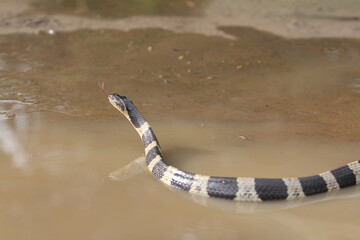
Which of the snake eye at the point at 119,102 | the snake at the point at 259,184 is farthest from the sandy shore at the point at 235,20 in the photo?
the snake at the point at 259,184

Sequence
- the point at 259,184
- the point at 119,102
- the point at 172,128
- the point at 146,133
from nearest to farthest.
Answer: the point at 259,184
the point at 146,133
the point at 119,102
the point at 172,128

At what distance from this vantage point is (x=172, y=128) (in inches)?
302

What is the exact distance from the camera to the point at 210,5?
1252 centimetres

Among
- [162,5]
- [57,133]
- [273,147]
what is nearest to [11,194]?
[57,133]

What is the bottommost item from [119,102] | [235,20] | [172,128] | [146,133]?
[172,128]

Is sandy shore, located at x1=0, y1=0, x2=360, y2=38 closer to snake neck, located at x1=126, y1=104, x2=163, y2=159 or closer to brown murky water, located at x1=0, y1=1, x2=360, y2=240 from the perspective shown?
brown murky water, located at x1=0, y1=1, x2=360, y2=240

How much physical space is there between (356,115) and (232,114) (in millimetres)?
1637

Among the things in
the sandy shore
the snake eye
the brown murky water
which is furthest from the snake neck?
the sandy shore

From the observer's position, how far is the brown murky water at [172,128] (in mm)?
5812

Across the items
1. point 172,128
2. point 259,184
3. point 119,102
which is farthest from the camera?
point 172,128

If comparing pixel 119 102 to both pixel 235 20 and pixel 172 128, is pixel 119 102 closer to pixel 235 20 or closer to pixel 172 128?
pixel 172 128

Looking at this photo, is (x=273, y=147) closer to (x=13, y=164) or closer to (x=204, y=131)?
(x=204, y=131)

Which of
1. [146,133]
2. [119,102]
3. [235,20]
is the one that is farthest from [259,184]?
[235,20]

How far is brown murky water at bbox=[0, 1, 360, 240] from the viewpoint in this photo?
581cm
